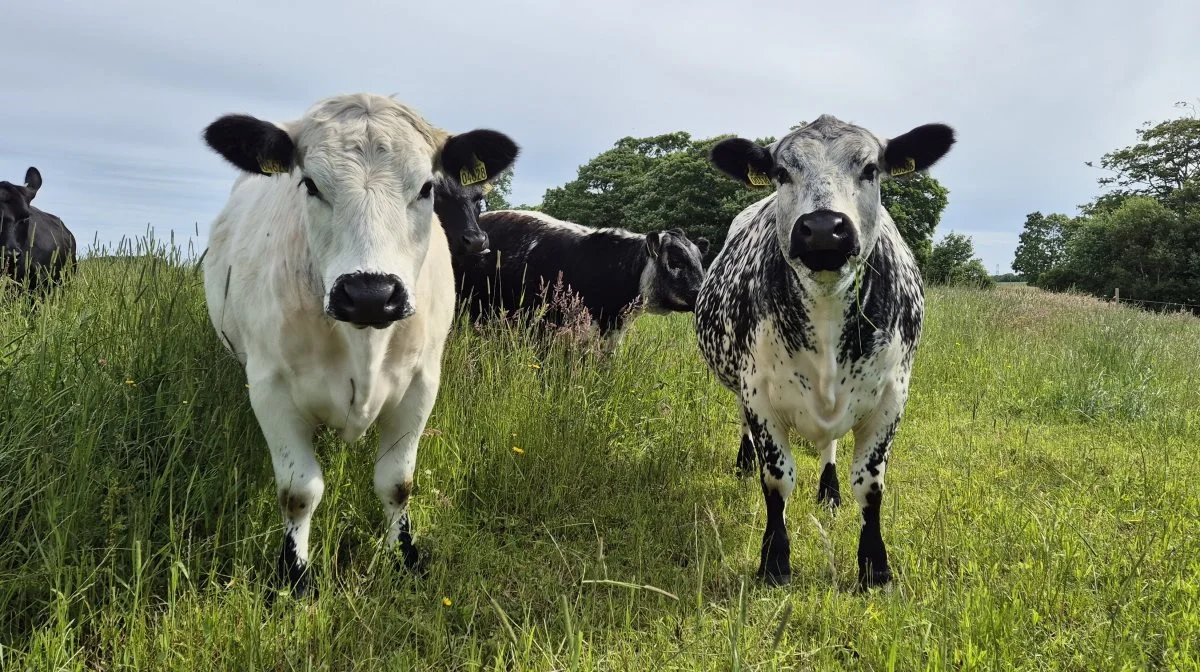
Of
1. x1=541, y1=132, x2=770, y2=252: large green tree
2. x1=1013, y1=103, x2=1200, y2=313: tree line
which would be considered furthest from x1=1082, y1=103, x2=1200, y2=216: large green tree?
x1=541, y1=132, x2=770, y2=252: large green tree

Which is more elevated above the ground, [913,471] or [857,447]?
[857,447]

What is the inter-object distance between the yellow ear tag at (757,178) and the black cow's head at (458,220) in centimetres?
296

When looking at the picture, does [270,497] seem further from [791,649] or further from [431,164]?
[791,649]

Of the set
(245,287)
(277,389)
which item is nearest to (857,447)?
(277,389)

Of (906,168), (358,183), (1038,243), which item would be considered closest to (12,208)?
(358,183)

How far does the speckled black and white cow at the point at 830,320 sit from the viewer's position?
2.89 metres

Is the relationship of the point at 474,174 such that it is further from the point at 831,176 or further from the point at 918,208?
the point at 918,208

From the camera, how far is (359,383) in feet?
8.96

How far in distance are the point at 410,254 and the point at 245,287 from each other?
1.09 metres

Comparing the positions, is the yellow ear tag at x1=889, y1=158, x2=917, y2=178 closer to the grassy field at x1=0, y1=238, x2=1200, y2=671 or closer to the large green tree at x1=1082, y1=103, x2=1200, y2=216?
the grassy field at x1=0, y1=238, x2=1200, y2=671

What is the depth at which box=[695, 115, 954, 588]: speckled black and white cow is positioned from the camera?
2.89m

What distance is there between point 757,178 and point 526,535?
226 centimetres

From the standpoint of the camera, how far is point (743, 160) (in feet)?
11.1

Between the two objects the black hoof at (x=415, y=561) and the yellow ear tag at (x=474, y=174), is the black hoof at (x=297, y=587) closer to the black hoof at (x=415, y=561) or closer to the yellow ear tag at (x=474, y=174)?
the black hoof at (x=415, y=561)
